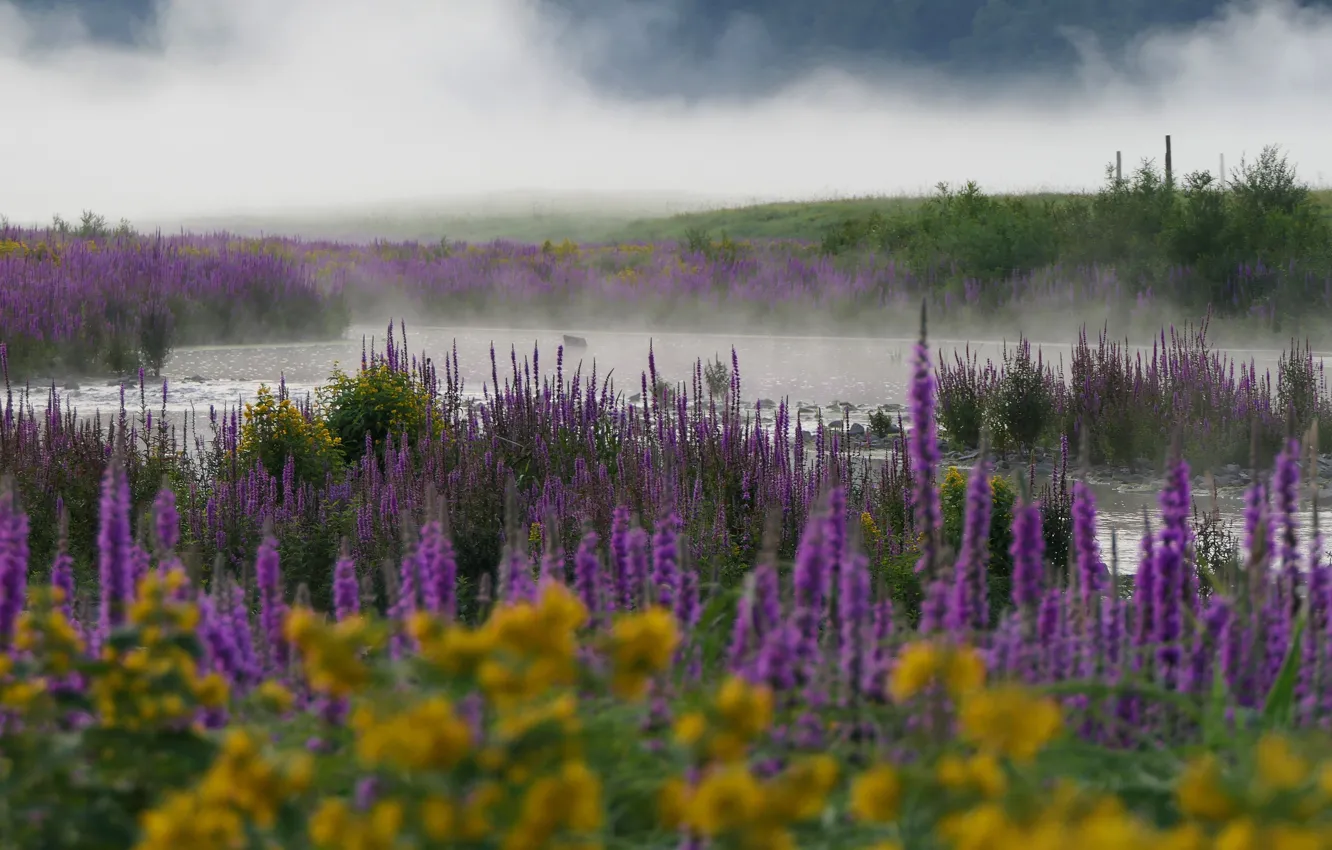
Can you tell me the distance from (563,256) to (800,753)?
104ft

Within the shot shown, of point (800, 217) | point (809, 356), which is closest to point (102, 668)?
point (809, 356)

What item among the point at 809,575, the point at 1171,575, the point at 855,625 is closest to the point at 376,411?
the point at 1171,575

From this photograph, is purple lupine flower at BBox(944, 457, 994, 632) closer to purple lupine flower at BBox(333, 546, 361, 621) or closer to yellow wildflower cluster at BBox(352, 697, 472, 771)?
purple lupine flower at BBox(333, 546, 361, 621)

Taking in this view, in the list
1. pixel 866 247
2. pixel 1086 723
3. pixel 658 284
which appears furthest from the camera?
pixel 866 247

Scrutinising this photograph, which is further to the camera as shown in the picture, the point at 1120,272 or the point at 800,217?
the point at 800,217

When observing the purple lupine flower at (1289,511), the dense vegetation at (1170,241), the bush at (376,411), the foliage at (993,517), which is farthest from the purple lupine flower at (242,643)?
the dense vegetation at (1170,241)

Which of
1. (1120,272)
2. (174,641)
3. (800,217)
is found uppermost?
(800,217)

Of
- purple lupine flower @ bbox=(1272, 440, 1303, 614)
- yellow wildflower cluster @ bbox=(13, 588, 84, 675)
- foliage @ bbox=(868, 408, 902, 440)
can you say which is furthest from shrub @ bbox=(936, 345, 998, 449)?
yellow wildflower cluster @ bbox=(13, 588, 84, 675)

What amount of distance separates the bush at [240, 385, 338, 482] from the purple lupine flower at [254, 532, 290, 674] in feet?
16.7

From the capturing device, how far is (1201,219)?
70.3 ft

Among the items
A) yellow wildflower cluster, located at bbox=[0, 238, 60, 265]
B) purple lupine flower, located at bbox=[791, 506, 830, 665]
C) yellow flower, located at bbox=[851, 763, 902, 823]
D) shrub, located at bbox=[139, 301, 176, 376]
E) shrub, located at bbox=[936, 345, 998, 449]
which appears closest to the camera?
yellow flower, located at bbox=[851, 763, 902, 823]

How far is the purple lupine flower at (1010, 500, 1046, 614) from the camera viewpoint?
276 centimetres

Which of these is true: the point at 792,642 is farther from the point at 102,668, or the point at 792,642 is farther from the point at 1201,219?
the point at 1201,219

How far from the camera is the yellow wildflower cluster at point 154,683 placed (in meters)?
2.06
